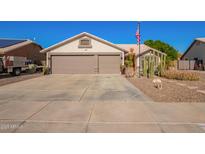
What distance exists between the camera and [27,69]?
27406 mm

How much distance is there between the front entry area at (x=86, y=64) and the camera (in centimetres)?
2652

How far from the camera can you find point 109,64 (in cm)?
2673

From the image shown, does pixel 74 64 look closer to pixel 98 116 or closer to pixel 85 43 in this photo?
pixel 85 43

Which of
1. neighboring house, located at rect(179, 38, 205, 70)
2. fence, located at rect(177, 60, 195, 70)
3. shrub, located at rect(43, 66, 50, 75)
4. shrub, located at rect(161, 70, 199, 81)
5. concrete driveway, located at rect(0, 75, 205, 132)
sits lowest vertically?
concrete driveway, located at rect(0, 75, 205, 132)

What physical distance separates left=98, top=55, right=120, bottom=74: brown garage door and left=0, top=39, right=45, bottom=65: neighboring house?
12076 mm

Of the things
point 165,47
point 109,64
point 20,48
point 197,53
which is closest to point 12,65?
point 20,48

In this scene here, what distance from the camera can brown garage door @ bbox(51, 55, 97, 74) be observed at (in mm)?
26438

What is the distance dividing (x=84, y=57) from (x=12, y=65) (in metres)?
8.52

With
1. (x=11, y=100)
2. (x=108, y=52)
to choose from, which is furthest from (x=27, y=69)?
(x=11, y=100)

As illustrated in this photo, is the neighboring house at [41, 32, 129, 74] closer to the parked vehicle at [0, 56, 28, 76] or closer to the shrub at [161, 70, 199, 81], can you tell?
the parked vehicle at [0, 56, 28, 76]

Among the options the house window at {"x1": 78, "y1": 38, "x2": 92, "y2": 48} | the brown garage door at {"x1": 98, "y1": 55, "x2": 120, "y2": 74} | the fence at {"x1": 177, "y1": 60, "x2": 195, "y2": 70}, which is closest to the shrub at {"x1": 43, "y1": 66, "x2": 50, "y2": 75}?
the house window at {"x1": 78, "y1": 38, "x2": 92, "y2": 48}

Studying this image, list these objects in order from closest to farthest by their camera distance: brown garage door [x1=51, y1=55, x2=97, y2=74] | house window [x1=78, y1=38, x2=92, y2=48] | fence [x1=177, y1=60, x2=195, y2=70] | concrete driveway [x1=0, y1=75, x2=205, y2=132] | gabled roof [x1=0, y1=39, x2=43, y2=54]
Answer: concrete driveway [x1=0, y1=75, x2=205, y2=132] → brown garage door [x1=51, y1=55, x2=97, y2=74] → house window [x1=78, y1=38, x2=92, y2=48] → gabled roof [x1=0, y1=39, x2=43, y2=54] → fence [x1=177, y1=60, x2=195, y2=70]

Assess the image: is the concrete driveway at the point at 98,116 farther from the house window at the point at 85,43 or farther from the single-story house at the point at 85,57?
the house window at the point at 85,43
